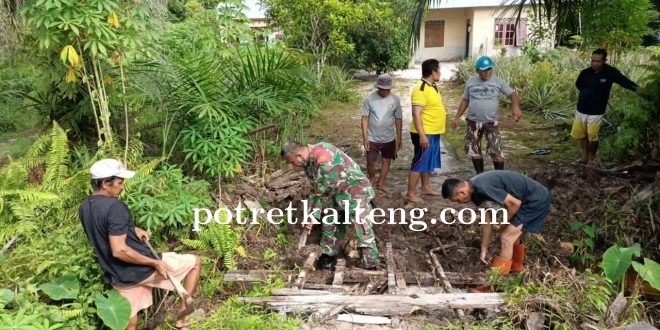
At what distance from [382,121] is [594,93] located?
2791 mm

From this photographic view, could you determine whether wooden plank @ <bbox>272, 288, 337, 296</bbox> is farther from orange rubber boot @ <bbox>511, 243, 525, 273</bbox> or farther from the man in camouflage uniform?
orange rubber boot @ <bbox>511, 243, 525, 273</bbox>

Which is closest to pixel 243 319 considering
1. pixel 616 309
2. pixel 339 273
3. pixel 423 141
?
pixel 339 273

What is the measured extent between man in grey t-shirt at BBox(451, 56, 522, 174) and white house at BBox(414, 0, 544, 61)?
16257 mm

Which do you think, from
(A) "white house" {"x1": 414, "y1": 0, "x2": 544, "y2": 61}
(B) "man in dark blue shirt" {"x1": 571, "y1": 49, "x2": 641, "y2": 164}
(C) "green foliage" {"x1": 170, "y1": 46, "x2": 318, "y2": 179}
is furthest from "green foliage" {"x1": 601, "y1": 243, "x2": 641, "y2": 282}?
(A) "white house" {"x1": 414, "y1": 0, "x2": 544, "y2": 61}

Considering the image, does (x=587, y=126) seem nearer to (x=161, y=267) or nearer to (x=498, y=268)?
(x=498, y=268)

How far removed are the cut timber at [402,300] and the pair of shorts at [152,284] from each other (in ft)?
1.93

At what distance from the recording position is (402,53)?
1652cm

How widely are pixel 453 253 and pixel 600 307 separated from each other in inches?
60.4

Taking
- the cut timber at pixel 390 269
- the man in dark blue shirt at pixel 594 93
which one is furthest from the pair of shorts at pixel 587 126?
the cut timber at pixel 390 269

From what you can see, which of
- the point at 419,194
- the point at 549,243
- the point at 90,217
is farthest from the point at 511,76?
the point at 90,217

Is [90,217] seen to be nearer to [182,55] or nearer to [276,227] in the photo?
[276,227]

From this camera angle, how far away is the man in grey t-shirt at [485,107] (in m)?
6.06

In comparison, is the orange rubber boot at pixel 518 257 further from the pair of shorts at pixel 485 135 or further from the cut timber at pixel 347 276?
the pair of shorts at pixel 485 135

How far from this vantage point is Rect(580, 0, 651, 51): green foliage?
989cm
